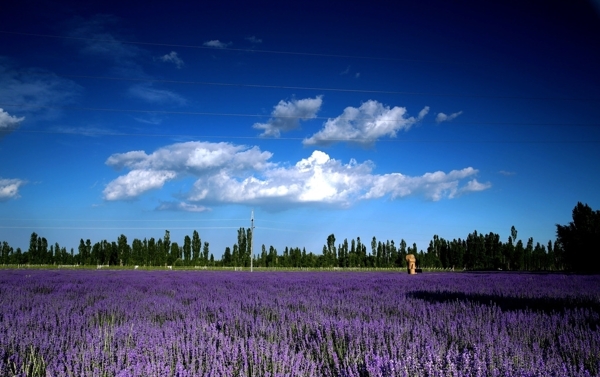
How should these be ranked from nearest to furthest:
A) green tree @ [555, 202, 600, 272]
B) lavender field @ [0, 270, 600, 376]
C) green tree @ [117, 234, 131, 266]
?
lavender field @ [0, 270, 600, 376], green tree @ [555, 202, 600, 272], green tree @ [117, 234, 131, 266]

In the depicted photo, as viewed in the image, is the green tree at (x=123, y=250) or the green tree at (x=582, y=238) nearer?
the green tree at (x=582, y=238)

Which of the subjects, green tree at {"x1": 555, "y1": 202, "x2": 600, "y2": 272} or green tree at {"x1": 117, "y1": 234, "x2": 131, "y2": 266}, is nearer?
green tree at {"x1": 555, "y1": 202, "x2": 600, "y2": 272}

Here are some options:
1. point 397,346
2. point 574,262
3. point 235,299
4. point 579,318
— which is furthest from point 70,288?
point 574,262

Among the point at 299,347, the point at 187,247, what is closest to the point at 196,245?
the point at 187,247

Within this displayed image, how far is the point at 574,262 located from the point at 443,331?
43.2 metres

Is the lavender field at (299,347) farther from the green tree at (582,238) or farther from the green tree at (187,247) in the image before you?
the green tree at (187,247)

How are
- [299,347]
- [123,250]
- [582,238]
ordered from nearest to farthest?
[299,347]
[582,238]
[123,250]

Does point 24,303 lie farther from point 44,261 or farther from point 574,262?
point 44,261

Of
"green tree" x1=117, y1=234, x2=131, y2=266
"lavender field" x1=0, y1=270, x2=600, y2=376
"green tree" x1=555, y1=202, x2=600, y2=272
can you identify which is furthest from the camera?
"green tree" x1=117, y1=234, x2=131, y2=266

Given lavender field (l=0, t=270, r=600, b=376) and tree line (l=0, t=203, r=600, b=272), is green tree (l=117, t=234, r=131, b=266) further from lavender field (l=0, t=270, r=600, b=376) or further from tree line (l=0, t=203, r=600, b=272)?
lavender field (l=0, t=270, r=600, b=376)

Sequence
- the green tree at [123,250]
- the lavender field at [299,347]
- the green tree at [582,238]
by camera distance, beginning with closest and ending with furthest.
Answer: the lavender field at [299,347]
the green tree at [582,238]
the green tree at [123,250]

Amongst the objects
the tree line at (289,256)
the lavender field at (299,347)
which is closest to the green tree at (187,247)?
the tree line at (289,256)

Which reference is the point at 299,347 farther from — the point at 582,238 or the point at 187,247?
the point at 187,247

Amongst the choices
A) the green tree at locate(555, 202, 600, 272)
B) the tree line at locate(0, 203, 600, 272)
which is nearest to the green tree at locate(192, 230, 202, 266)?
the tree line at locate(0, 203, 600, 272)
